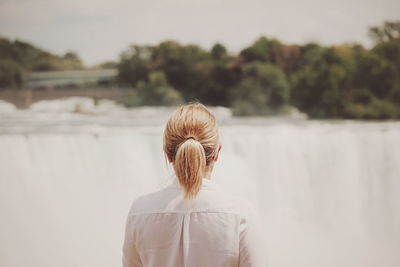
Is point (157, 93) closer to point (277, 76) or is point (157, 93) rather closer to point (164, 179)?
point (164, 179)

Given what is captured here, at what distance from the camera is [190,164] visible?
0.69 metres

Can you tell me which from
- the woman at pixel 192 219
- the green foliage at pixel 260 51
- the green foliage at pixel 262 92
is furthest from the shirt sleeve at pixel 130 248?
the green foliage at pixel 260 51

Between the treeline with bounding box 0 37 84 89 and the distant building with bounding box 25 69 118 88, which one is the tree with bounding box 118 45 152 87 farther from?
the treeline with bounding box 0 37 84 89

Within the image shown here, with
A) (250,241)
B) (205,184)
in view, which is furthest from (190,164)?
(250,241)

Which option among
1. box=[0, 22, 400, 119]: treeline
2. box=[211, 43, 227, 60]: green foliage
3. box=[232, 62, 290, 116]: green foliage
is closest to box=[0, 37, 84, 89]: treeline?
box=[0, 22, 400, 119]: treeline

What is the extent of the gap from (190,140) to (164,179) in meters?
3.07

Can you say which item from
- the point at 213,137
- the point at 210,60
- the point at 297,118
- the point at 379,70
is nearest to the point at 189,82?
the point at 210,60

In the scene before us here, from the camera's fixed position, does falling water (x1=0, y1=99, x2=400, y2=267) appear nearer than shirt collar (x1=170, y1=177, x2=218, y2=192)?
No

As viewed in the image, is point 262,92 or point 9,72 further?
point 262,92

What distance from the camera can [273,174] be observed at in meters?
4.36

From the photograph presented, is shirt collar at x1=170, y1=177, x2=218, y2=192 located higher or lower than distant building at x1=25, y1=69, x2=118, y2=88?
lower

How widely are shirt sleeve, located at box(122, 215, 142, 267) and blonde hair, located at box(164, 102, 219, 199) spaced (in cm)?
12

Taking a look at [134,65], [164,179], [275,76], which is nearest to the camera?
[164,179]

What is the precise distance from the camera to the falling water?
12.2 feet
